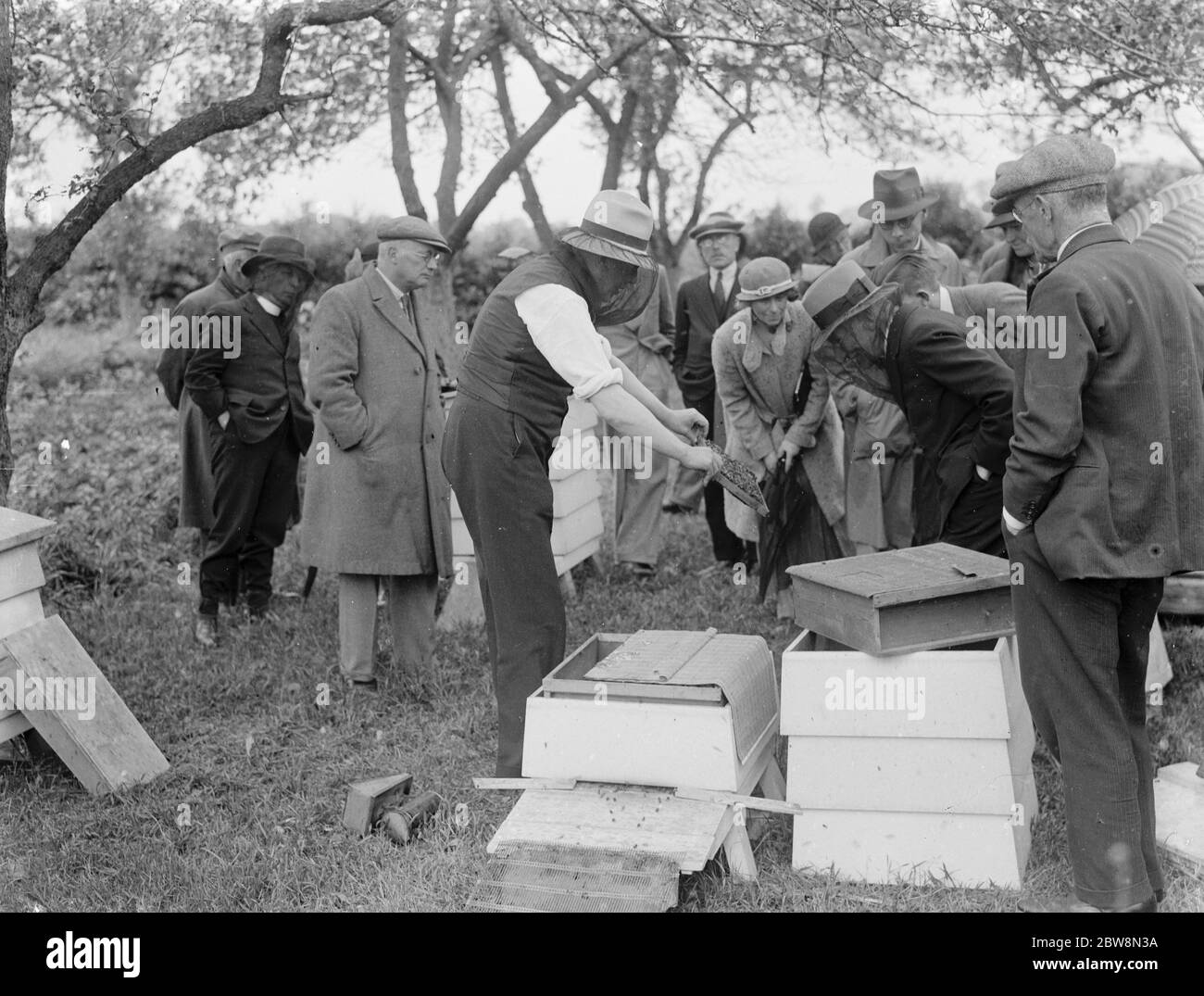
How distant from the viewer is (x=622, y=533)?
754 centimetres

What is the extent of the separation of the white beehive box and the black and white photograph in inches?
0.5

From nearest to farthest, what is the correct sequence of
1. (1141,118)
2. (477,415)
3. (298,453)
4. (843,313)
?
(477,415)
(843,313)
(1141,118)
(298,453)

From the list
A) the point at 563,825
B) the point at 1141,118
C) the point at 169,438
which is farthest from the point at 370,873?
the point at 169,438

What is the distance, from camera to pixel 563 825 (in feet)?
11.7

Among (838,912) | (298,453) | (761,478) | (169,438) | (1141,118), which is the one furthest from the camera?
(169,438)

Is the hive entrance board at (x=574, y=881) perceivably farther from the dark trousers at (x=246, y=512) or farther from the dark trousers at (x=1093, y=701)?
the dark trousers at (x=246, y=512)

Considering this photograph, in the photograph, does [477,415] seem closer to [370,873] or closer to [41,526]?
[370,873]

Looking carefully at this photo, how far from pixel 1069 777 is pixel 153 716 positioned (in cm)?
384

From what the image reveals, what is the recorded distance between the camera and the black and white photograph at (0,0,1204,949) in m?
3.30

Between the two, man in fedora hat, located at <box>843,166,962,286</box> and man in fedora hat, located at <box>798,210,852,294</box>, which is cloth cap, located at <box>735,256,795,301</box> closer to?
man in fedora hat, located at <box>843,166,962,286</box>

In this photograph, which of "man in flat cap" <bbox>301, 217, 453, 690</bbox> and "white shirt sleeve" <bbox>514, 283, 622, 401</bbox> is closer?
"white shirt sleeve" <bbox>514, 283, 622, 401</bbox>

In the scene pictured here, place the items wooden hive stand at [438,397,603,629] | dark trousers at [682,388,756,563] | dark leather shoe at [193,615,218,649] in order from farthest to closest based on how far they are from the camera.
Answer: dark trousers at [682,388,756,563] < wooden hive stand at [438,397,603,629] < dark leather shoe at [193,615,218,649]

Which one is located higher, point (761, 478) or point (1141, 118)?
point (1141, 118)

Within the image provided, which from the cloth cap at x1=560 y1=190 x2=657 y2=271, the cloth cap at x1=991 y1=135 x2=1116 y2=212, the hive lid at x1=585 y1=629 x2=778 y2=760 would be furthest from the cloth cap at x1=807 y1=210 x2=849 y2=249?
the cloth cap at x1=991 y1=135 x2=1116 y2=212
